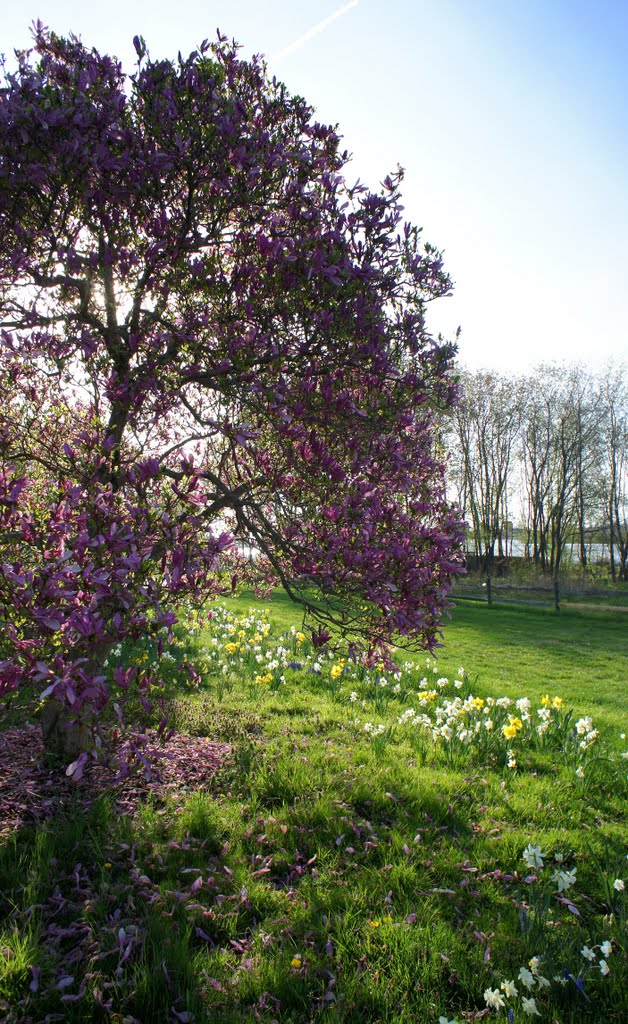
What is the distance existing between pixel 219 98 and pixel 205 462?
8.78 ft

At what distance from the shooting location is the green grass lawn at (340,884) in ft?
9.36

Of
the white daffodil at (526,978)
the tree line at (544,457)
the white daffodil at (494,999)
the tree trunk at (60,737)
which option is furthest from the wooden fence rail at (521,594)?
the white daffodil at (494,999)

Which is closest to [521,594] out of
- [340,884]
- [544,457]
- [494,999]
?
[544,457]

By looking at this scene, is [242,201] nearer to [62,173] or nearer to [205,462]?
[62,173]

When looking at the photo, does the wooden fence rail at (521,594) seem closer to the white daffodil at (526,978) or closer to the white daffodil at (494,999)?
the white daffodil at (526,978)

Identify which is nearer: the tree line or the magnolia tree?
the magnolia tree

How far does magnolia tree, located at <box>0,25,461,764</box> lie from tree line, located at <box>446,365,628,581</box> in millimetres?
33132

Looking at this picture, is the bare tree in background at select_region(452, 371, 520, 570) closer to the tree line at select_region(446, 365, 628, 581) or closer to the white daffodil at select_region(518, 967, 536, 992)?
the tree line at select_region(446, 365, 628, 581)

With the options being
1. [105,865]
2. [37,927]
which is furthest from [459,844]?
[37,927]

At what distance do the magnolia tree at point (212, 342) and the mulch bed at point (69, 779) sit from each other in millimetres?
1067

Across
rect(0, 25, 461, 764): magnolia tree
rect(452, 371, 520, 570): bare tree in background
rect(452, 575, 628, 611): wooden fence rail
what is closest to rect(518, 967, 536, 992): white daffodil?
rect(0, 25, 461, 764): magnolia tree

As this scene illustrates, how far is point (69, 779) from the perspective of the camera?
477 cm

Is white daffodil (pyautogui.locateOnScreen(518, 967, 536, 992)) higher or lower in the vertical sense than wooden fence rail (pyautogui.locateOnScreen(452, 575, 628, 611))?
higher

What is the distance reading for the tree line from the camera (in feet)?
123
